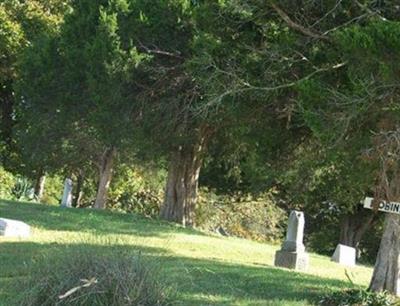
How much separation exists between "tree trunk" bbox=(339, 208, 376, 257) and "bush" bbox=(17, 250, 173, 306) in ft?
101

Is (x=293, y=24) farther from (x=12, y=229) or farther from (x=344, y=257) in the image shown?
(x=344, y=257)

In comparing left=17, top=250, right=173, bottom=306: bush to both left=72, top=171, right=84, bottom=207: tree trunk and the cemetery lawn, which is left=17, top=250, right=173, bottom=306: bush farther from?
left=72, top=171, right=84, bottom=207: tree trunk

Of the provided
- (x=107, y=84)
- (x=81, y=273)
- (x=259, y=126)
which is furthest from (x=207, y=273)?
(x=107, y=84)

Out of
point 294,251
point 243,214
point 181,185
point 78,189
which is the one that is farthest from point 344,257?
point 78,189

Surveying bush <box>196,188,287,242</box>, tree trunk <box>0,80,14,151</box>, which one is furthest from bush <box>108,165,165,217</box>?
tree trunk <box>0,80,14,151</box>

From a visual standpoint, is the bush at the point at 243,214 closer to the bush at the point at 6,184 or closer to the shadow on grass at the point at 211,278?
the bush at the point at 6,184

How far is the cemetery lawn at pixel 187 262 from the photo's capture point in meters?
8.89

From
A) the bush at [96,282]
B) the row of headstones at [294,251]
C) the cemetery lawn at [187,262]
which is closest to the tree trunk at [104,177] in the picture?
the cemetery lawn at [187,262]

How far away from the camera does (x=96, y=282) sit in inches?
271

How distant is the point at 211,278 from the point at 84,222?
7977mm

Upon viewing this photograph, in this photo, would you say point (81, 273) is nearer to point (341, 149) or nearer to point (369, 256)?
point (341, 149)

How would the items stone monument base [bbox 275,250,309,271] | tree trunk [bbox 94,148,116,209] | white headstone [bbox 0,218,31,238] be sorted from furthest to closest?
1. tree trunk [bbox 94,148,116,209]
2. stone monument base [bbox 275,250,309,271]
3. white headstone [bbox 0,218,31,238]

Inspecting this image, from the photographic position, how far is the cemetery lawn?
8891 mm

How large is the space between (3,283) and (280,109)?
5.42 meters
